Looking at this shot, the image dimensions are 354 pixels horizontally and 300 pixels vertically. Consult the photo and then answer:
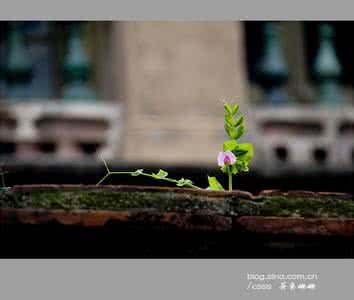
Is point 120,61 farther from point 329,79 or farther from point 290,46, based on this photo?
point 290,46

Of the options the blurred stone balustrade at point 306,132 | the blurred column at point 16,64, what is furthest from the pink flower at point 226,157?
the blurred column at point 16,64

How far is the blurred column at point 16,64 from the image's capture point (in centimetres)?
493

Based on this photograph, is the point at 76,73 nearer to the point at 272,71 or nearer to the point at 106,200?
the point at 272,71

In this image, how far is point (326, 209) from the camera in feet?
4.89

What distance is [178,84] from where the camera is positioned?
15.0ft

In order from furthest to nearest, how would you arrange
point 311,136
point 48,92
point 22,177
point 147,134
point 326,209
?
point 48,92 < point 311,136 < point 147,134 < point 22,177 < point 326,209

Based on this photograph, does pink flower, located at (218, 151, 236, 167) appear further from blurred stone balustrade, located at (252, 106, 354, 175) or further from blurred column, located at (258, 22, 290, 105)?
blurred column, located at (258, 22, 290, 105)

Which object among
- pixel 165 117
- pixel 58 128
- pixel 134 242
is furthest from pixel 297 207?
pixel 58 128

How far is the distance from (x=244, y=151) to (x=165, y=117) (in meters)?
2.94

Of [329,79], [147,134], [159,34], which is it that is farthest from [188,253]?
[329,79]

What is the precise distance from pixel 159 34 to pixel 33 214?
3.33 meters

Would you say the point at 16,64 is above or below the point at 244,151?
above

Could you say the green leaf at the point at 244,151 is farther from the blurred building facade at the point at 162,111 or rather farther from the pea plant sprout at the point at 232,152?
the blurred building facade at the point at 162,111

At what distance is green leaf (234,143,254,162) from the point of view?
1.58 m
